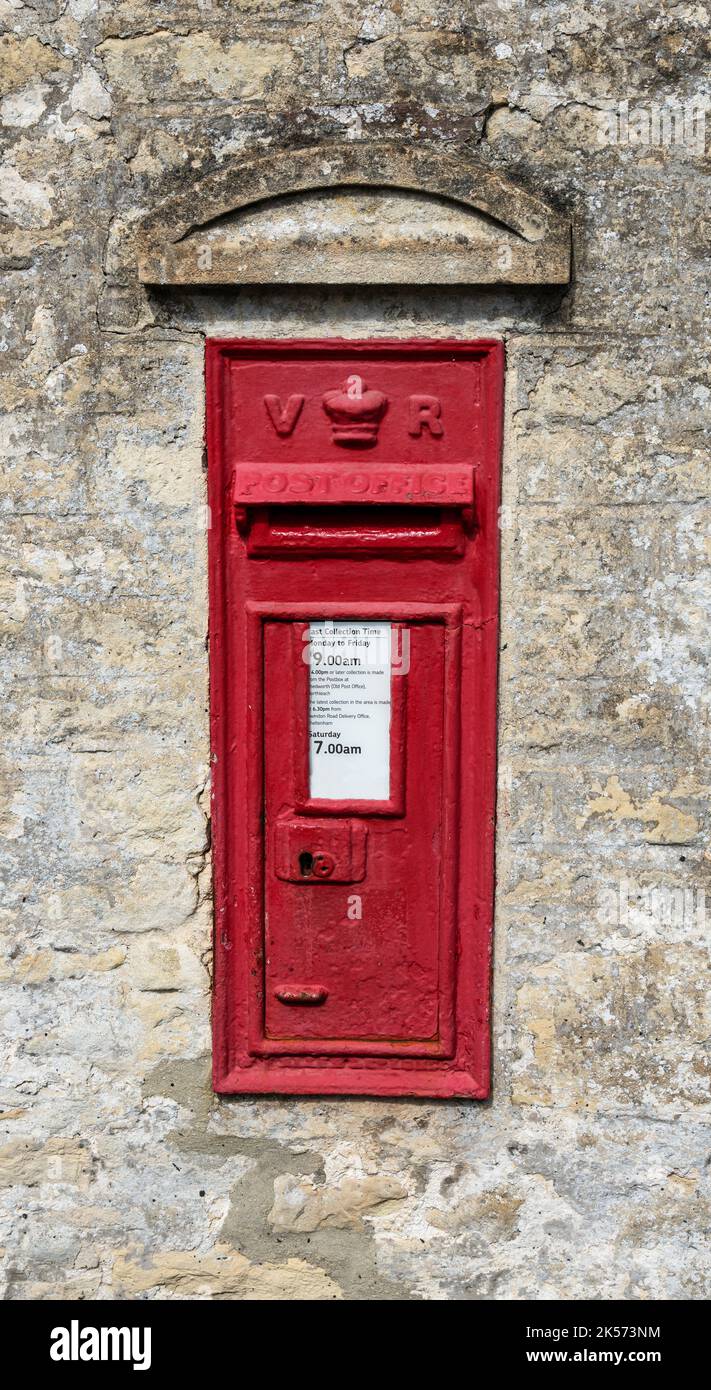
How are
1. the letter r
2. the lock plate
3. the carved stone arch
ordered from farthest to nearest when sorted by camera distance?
1. the lock plate
2. the letter r
3. the carved stone arch

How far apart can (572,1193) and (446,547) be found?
60.6 inches

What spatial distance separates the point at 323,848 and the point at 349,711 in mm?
324

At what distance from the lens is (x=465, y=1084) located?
2525 mm

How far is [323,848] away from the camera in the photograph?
97.4 inches

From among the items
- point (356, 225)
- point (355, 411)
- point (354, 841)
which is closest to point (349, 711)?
point (354, 841)

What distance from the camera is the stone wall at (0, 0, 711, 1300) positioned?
2.30 meters

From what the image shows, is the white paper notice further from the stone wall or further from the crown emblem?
the crown emblem

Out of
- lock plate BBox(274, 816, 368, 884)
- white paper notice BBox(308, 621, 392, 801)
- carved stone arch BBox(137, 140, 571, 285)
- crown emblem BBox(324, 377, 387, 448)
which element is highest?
carved stone arch BBox(137, 140, 571, 285)

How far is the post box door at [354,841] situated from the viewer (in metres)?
2.43

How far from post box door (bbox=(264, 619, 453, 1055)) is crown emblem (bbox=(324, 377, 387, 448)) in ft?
1.35

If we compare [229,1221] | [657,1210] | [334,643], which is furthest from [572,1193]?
[334,643]

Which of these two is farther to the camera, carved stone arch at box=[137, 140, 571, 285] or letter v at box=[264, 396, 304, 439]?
letter v at box=[264, 396, 304, 439]

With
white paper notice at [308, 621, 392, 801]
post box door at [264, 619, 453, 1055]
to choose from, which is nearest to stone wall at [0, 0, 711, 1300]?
post box door at [264, 619, 453, 1055]

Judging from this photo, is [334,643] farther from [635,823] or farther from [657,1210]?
[657,1210]
